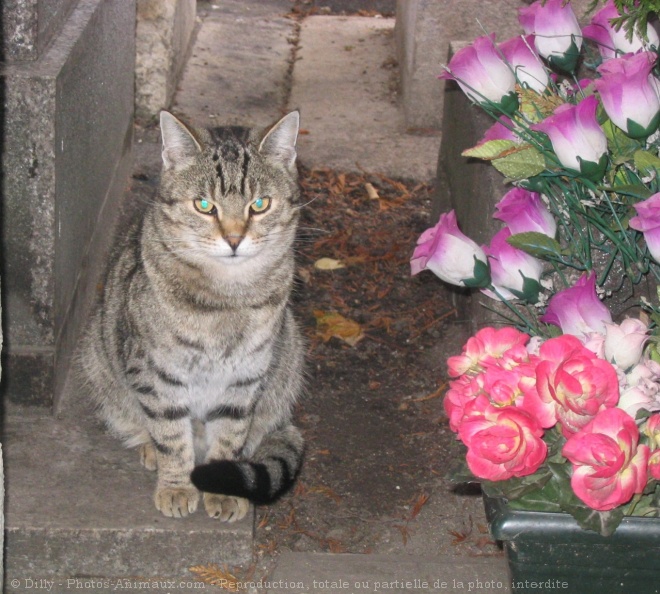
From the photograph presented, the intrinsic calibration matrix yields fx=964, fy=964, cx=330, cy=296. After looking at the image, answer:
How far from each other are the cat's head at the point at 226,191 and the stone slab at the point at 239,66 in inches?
112

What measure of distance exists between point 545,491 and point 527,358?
27 cm

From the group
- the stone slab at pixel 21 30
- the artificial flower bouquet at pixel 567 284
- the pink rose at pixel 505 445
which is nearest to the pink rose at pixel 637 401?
the artificial flower bouquet at pixel 567 284

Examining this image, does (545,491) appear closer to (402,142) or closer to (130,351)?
(130,351)

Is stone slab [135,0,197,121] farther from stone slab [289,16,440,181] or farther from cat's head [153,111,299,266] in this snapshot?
cat's head [153,111,299,266]

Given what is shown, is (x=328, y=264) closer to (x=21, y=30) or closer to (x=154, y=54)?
(x=154, y=54)

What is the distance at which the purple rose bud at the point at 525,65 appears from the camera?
228cm

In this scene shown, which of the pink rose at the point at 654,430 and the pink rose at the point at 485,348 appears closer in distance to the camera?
the pink rose at the point at 654,430

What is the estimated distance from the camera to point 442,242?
2232mm

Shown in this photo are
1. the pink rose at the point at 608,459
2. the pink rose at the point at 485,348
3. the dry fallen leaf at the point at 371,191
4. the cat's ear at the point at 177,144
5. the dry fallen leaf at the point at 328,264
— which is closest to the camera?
the pink rose at the point at 608,459

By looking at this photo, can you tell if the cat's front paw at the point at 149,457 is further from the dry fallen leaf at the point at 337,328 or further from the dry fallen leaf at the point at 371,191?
the dry fallen leaf at the point at 371,191

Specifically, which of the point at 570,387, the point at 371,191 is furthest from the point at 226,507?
the point at 371,191

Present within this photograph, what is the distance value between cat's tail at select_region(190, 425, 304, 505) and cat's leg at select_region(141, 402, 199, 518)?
5.2 inches

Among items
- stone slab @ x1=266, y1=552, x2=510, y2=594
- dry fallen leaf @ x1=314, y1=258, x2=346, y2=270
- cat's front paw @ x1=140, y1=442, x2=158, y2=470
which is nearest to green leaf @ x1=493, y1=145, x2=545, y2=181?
stone slab @ x1=266, y1=552, x2=510, y2=594

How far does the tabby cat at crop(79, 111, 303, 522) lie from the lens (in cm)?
287
